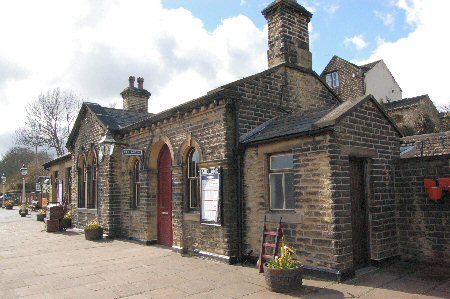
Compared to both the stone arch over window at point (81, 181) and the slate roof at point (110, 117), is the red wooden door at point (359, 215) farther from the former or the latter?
the stone arch over window at point (81, 181)

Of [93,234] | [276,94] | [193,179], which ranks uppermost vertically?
[276,94]

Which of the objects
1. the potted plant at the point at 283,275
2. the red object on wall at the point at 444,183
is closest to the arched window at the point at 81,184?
the potted plant at the point at 283,275

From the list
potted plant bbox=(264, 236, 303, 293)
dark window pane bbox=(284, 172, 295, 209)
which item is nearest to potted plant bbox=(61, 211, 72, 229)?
dark window pane bbox=(284, 172, 295, 209)

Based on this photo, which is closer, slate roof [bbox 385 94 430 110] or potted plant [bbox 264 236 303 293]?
potted plant [bbox 264 236 303 293]

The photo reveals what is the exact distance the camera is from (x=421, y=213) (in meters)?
7.68

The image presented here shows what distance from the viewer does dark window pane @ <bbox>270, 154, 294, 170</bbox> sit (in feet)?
24.1

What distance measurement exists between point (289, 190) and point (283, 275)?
1995 mm

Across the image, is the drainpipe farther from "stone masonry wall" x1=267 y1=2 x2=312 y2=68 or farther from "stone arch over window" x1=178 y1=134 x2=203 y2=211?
"stone masonry wall" x1=267 y1=2 x2=312 y2=68

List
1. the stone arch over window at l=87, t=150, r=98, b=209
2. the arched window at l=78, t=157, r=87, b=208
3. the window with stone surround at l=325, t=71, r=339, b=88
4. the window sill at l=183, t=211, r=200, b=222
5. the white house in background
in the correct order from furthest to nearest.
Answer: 1. the window with stone surround at l=325, t=71, r=339, b=88
2. the white house in background
3. the arched window at l=78, t=157, r=87, b=208
4. the stone arch over window at l=87, t=150, r=98, b=209
5. the window sill at l=183, t=211, r=200, b=222

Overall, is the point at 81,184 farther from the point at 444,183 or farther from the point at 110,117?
the point at 444,183

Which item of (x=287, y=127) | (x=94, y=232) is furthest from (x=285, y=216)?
(x=94, y=232)

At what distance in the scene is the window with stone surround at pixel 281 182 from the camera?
7.34 meters

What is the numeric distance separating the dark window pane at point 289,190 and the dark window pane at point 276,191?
Answer: 140mm

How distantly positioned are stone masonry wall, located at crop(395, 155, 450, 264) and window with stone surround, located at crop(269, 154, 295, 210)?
2.66 metres
